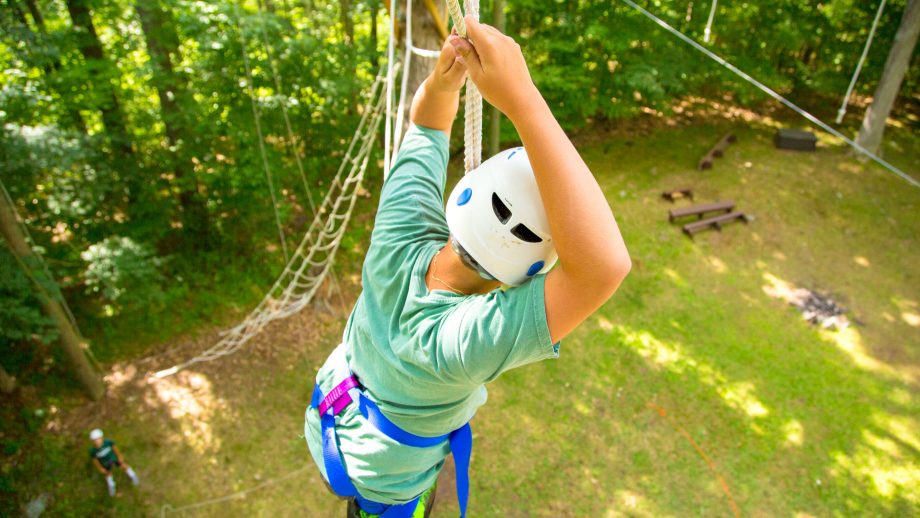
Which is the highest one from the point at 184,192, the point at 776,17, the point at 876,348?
the point at 776,17

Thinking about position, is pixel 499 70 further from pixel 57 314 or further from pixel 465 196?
pixel 57 314

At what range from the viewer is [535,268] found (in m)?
1.06

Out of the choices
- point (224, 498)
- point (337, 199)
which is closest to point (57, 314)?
point (224, 498)

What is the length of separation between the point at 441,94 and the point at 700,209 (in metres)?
7.90

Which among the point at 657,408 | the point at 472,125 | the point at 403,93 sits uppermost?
the point at 472,125

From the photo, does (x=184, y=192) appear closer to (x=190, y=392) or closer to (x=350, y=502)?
(x=190, y=392)

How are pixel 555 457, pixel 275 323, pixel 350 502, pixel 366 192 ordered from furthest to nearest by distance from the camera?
pixel 366 192, pixel 275 323, pixel 555 457, pixel 350 502

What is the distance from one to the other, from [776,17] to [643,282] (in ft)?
17.8

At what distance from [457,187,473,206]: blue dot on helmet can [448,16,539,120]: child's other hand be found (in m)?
0.21

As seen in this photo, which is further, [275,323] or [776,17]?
[776,17]

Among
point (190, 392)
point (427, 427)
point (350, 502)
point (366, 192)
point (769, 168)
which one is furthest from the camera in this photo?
point (769, 168)

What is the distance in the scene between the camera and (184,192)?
739 cm

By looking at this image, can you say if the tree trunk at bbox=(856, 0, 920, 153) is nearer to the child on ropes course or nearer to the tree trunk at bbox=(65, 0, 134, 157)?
the child on ropes course

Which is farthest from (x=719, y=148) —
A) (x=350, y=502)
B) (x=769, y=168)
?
(x=350, y=502)
